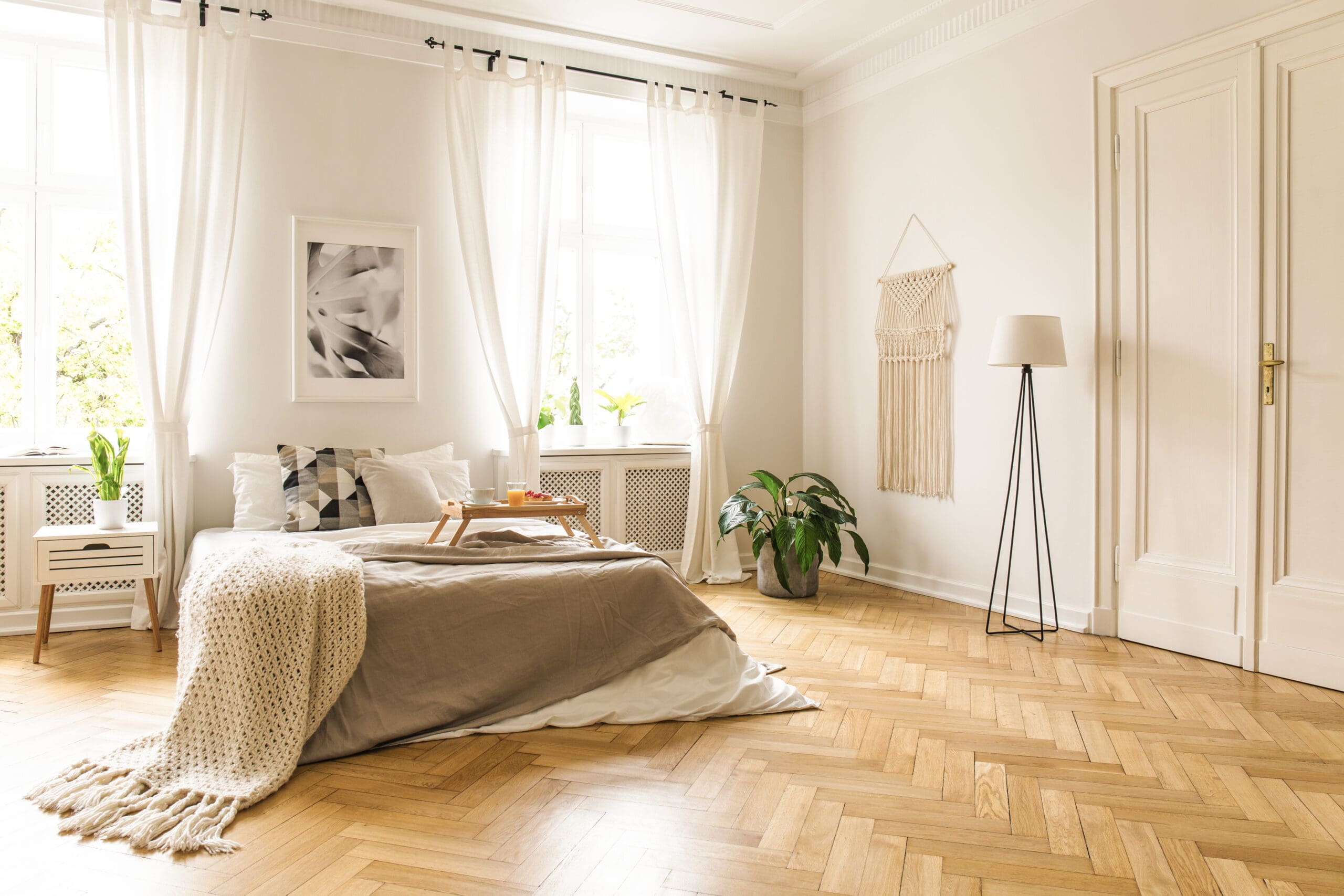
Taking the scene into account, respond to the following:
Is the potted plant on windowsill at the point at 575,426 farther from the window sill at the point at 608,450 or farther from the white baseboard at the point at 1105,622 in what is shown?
the white baseboard at the point at 1105,622

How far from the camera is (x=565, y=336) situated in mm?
5469

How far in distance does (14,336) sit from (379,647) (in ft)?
9.77

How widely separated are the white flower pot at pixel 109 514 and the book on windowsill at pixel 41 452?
0.45 m

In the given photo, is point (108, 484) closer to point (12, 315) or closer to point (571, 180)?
point (12, 315)

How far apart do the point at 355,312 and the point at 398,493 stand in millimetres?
1106

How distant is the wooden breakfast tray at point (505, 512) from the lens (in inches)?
141

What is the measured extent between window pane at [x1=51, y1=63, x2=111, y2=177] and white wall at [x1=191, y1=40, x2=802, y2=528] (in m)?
0.79

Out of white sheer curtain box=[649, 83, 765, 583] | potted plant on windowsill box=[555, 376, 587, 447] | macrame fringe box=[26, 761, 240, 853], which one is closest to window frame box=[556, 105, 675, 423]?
potted plant on windowsill box=[555, 376, 587, 447]

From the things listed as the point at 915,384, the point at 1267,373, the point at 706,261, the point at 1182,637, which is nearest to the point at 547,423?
the point at 706,261

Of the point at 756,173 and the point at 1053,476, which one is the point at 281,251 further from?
the point at 1053,476

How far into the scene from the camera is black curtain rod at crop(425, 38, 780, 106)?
469 cm

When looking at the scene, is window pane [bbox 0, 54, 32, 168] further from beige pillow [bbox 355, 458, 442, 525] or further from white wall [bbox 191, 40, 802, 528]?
beige pillow [bbox 355, 458, 442, 525]

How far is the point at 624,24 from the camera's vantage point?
4832 millimetres

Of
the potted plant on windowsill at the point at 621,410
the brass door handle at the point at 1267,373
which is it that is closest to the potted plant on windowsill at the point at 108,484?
the potted plant on windowsill at the point at 621,410
